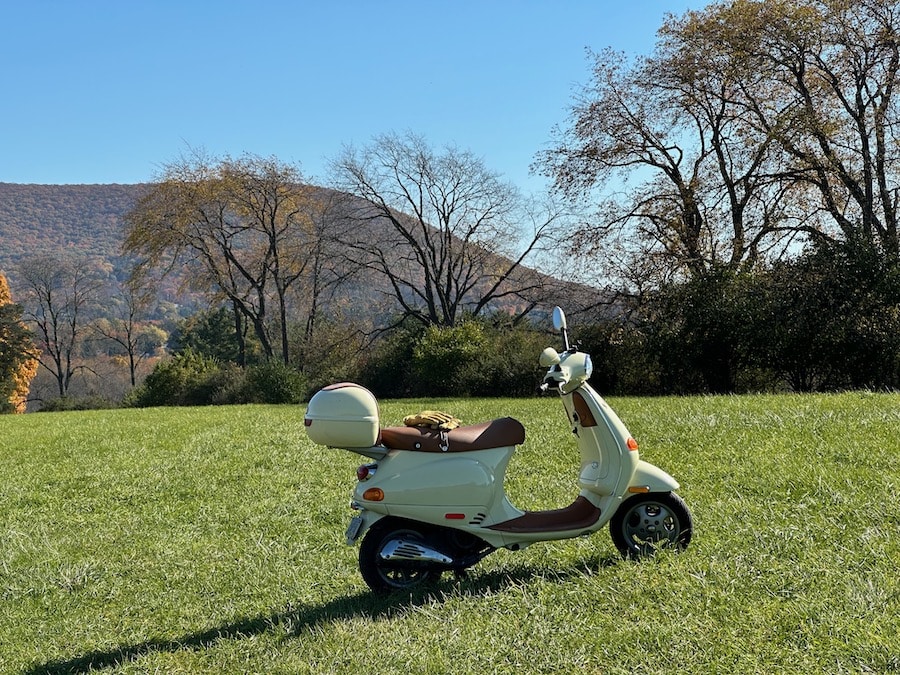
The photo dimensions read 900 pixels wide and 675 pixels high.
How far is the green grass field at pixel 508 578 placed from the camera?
2.83m

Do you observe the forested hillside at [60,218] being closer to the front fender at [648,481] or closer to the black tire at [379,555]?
the black tire at [379,555]

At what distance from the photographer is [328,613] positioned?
3773 mm

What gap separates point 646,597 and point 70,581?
3.82m

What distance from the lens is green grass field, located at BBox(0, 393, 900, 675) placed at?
2826 mm

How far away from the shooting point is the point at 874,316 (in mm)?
16406

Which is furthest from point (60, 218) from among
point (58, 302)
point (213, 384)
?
point (213, 384)

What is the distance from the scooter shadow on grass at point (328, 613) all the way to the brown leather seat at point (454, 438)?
0.72 meters

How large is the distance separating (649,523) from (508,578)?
2.66 ft

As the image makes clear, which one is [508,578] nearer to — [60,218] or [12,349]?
[12,349]

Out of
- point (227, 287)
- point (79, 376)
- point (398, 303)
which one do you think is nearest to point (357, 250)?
point (398, 303)

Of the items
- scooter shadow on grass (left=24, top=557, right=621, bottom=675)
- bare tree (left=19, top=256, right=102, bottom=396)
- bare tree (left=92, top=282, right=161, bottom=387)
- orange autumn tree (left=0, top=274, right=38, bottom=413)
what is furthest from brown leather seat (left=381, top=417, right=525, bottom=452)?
bare tree (left=19, top=256, right=102, bottom=396)

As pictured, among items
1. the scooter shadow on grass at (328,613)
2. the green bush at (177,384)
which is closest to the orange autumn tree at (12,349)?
the green bush at (177,384)

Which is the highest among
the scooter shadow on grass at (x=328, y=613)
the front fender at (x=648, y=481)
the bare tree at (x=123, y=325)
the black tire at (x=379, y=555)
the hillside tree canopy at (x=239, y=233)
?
the hillside tree canopy at (x=239, y=233)

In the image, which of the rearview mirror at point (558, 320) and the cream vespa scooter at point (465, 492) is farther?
the rearview mirror at point (558, 320)
